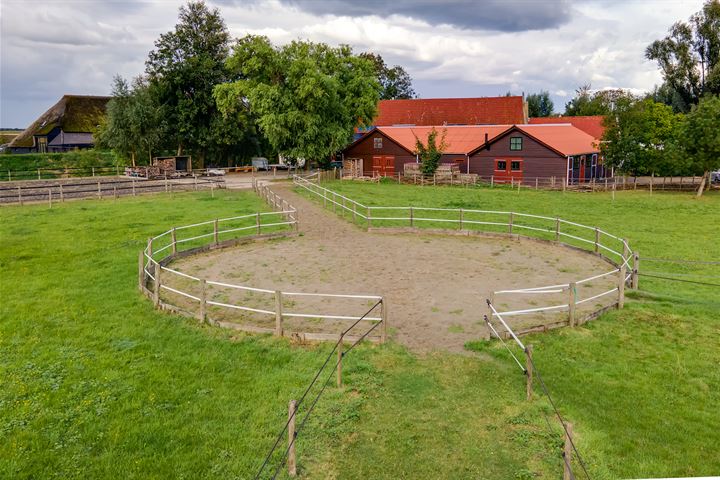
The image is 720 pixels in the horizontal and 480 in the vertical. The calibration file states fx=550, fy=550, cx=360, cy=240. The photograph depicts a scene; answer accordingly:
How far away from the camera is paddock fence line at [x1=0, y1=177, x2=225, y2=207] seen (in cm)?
3572

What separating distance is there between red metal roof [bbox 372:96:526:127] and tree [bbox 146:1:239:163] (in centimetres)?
2454

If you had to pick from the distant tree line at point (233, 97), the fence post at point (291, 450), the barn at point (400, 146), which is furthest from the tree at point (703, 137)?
the fence post at point (291, 450)

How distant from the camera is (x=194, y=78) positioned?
5547cm

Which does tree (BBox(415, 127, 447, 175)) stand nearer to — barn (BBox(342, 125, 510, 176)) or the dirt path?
barn (BBox(342, 125, 510, 176))

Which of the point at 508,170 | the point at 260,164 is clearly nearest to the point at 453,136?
the point at 508,170

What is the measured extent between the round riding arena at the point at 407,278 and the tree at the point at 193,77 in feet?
116

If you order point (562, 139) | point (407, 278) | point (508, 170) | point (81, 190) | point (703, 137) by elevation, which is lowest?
point (407, 278)

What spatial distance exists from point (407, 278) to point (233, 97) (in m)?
38.4

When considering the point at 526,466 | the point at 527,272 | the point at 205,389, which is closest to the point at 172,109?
the point at 527,272

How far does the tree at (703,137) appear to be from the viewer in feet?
134

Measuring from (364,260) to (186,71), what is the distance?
43056 mm

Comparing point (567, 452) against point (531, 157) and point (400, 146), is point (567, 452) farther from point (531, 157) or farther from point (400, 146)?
point (400, 146)

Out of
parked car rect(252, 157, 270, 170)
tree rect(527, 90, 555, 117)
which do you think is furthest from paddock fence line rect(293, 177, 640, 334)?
tree rect(527, 90, 555, 117)

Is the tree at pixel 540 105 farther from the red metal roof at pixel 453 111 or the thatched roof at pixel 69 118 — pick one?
the thatched roof at pixel 69 118
